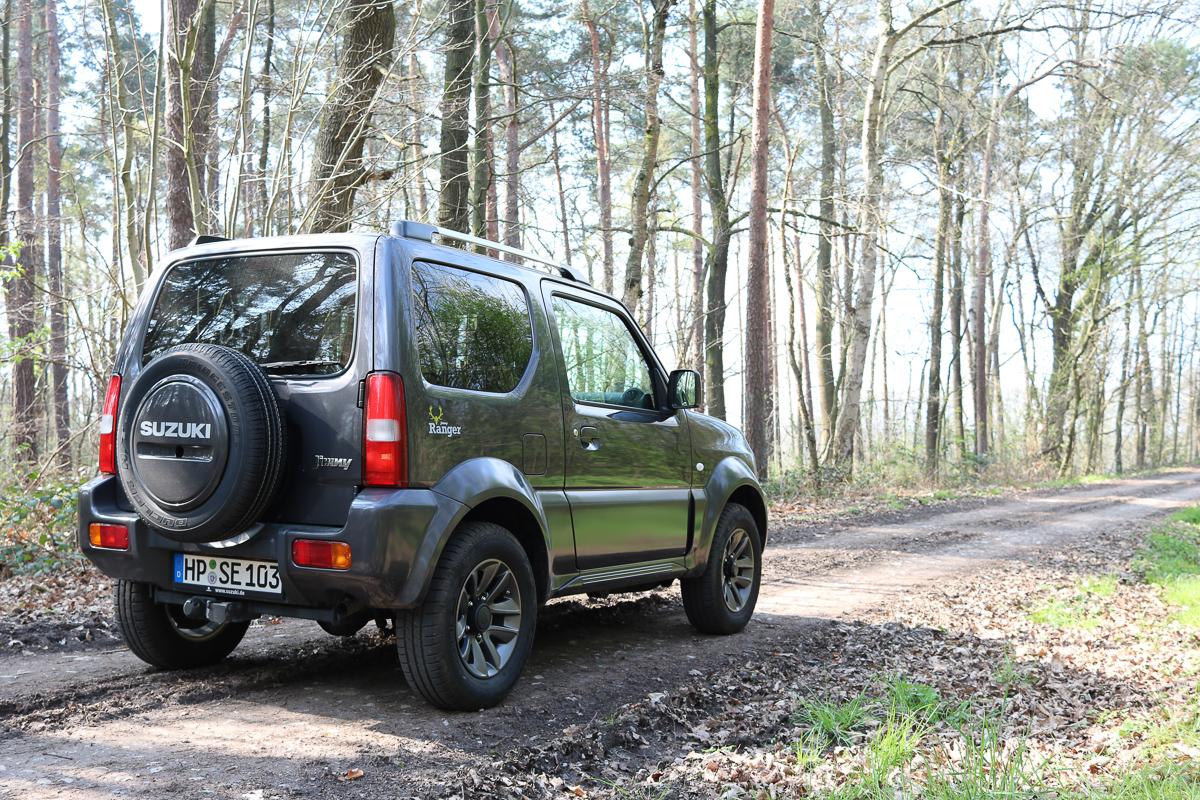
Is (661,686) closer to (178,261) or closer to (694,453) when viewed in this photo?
(694,453)

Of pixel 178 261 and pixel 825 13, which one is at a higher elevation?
pixel 825 13

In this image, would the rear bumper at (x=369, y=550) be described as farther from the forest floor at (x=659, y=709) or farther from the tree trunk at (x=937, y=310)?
the tree trunk at (x=937, y=310)

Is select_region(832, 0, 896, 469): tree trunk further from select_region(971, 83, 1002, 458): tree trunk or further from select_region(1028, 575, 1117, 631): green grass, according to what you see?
select_region(1028, 575, 1117, 631): green grass

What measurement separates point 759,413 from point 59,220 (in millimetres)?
13363

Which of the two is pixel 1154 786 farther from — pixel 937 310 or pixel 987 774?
pixel 937 310

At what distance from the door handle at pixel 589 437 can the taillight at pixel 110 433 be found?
2208 mm

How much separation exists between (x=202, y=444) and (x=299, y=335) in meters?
0.63

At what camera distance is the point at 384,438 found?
3.78 m

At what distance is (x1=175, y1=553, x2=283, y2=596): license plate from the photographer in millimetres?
3904

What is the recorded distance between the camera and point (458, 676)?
13.1 ft

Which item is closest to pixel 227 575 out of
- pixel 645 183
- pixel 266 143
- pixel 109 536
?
pixel 109 536

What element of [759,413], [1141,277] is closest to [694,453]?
[759,413]

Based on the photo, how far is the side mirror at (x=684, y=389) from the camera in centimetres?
574

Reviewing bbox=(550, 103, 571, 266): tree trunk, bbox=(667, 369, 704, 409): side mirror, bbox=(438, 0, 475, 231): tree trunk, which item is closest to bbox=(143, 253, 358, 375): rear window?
bbox=(667, 369, 704, 409): side mirror
